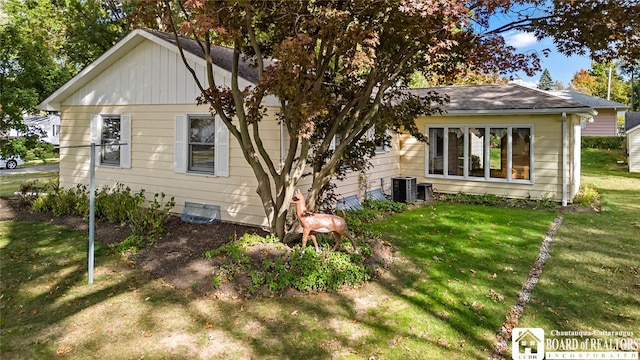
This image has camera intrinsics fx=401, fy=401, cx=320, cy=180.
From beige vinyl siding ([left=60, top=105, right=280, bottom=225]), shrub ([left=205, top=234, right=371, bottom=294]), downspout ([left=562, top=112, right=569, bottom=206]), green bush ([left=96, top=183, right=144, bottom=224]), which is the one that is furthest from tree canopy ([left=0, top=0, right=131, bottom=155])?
downspout ([left=562, top=112, right=569, bottom=206])

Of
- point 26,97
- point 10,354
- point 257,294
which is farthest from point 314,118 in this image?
point 26,97

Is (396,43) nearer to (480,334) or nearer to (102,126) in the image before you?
(480,334)

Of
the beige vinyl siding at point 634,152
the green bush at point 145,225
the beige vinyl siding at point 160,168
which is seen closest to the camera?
the green bush at point 145,225

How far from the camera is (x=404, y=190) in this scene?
11820mm

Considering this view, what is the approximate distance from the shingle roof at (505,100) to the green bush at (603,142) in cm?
1745

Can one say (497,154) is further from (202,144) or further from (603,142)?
(603,142)

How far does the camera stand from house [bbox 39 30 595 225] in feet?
28.7

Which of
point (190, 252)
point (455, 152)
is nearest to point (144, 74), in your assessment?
point (190, 252)

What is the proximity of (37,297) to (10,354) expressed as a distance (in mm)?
1545

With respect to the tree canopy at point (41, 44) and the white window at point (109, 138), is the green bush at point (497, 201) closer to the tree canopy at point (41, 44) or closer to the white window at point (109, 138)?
the white window at point (109, 138)

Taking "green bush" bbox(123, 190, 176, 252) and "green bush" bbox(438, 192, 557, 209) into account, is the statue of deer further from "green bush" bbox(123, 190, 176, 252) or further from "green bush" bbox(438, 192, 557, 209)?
"green bush" bbox(438, 192, 557, 209)

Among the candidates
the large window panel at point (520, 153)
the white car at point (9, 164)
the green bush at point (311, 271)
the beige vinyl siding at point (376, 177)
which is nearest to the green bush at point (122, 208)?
the green bush at point (311, 271)

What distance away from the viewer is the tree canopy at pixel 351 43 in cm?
543

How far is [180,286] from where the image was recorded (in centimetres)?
552
